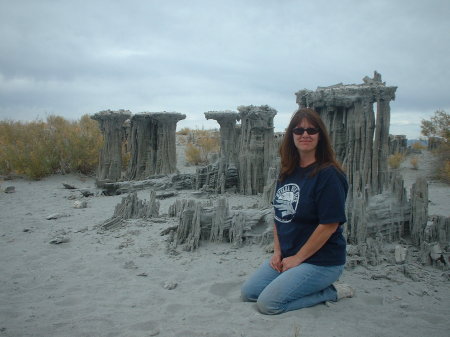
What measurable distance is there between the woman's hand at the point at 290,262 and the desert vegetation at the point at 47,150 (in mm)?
11947

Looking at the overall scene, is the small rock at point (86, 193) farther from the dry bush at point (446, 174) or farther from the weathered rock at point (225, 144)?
the dry bush at point (446, 174)

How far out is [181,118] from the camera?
12070 millimetres

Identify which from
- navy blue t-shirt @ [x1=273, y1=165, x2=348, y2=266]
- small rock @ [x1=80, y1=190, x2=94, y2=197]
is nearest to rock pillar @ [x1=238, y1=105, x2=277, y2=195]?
small rock @ [x1=80, y1=190, x2=94, y2=197]

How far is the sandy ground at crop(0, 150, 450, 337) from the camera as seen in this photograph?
9.67ft

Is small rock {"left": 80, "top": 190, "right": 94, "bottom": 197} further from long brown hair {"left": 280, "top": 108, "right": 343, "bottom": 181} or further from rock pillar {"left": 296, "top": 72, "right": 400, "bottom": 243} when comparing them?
long brown hair {"left": 280, "top": 108, "right": 343, "bottom": 181}

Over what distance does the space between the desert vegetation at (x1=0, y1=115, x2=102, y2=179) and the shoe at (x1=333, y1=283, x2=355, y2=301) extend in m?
12.1

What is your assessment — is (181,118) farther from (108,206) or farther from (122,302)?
(122,302)

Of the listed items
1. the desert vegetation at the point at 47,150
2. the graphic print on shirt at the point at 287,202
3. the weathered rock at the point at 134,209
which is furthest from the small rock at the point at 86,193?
the graphic print on shirt at the point at 287,202

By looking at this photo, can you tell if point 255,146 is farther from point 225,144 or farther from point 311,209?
point 311,209

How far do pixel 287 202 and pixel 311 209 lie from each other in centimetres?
24

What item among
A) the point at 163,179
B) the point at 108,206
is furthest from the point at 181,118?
the point at 108,206

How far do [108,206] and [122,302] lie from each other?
17.9 feet

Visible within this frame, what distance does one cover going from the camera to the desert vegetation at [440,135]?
14.2 metres

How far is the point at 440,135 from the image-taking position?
15.5 m
